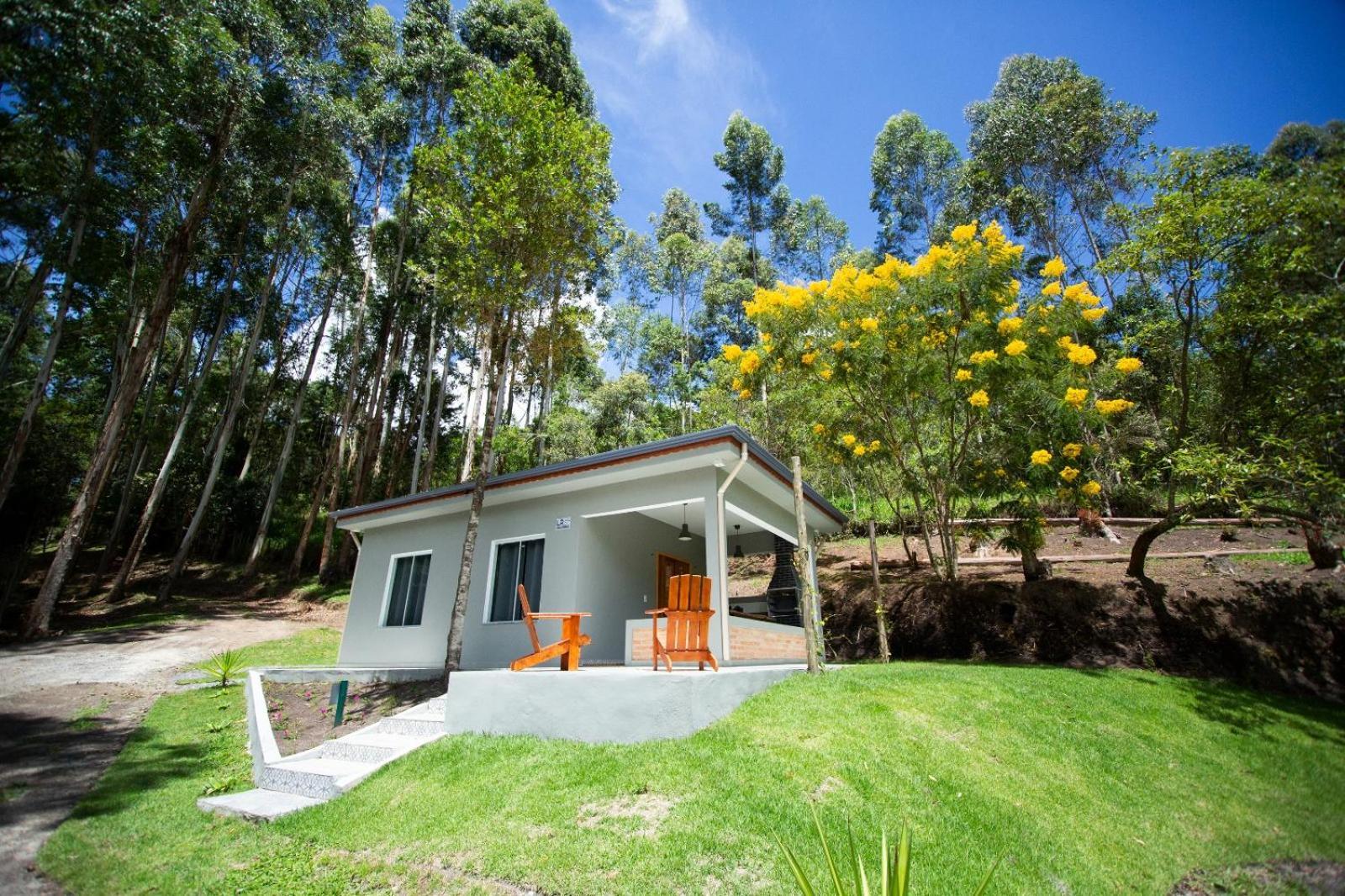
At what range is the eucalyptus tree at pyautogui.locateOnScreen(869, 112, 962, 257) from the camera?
25.1m

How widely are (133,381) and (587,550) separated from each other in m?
13.0

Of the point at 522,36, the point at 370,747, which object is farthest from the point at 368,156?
the point at 370,747

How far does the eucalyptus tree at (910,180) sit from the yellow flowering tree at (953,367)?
18.2m

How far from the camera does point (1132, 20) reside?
347cm

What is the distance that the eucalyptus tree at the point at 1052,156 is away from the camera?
699 inches

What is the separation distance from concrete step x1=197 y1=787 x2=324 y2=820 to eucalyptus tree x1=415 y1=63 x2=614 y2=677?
371 centimetres

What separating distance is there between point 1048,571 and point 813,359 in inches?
218

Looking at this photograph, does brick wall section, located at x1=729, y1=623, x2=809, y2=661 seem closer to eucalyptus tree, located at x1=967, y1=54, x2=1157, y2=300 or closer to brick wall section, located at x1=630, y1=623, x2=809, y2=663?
brick wall section, located at x1=630, y1=623, x2=809, y2=663

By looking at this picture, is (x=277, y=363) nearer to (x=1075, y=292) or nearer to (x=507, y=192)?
(x=507, y=192)

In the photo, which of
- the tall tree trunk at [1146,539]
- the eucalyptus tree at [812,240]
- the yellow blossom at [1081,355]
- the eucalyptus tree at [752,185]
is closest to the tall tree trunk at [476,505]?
the yellow blossom at [1081,355]

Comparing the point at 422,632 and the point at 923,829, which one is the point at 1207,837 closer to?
the point at 923,829

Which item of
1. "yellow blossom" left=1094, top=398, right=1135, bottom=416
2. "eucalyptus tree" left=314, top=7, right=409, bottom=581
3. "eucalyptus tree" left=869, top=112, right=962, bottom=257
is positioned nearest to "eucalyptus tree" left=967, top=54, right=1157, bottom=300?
"eucalyptus tree" left=869, top=112, right=962, bottom=257

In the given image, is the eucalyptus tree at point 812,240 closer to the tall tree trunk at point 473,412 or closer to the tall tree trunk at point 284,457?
the tall tree trunk at point 473,412

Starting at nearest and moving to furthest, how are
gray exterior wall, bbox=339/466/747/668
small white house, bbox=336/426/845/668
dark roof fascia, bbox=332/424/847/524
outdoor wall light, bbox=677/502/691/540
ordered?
dark roof fascia, bbox=332/424/847/524 < small white house, bbox=336/426/845/668 < gray exterior wall, bbox=339/466/747/668 < outdoor wall light, bbox=677/502/691/540
